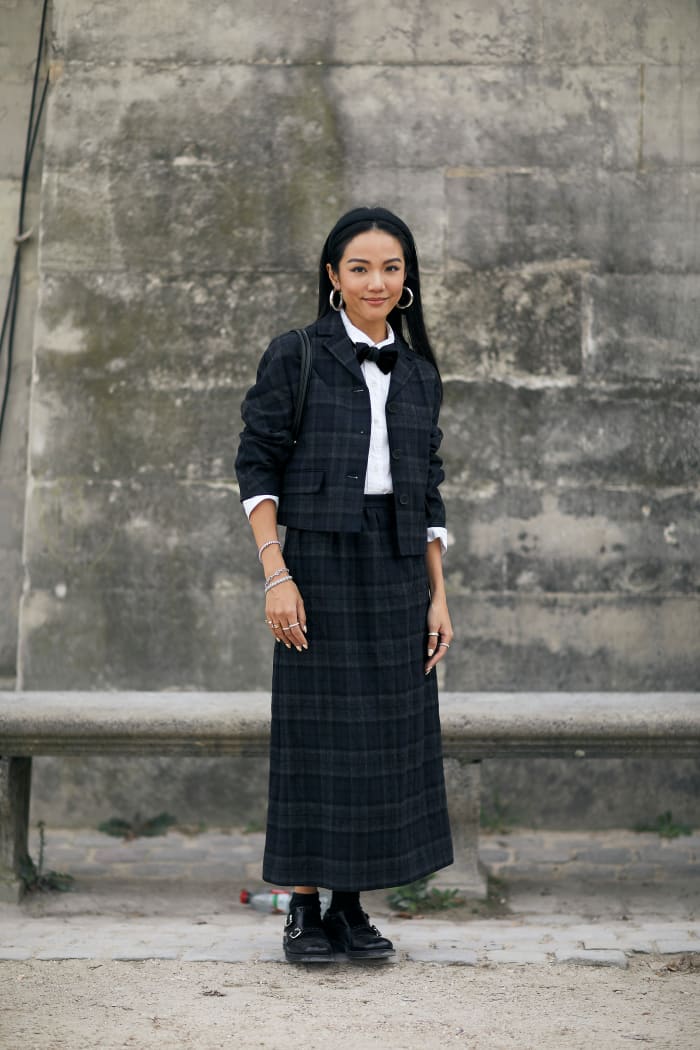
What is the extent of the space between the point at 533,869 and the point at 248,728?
126 cm

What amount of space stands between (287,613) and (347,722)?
12.7 inches

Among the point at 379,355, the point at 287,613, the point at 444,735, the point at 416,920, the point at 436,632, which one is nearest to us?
the point at 287,613

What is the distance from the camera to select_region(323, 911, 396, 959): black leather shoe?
3.55 metres

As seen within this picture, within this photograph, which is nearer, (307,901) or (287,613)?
(287,613)

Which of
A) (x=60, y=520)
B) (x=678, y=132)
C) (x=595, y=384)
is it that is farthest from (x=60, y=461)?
(x=678, y=132)

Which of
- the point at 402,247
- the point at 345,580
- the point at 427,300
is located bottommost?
the point at 345,580

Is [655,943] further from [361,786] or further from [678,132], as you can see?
[678,132]

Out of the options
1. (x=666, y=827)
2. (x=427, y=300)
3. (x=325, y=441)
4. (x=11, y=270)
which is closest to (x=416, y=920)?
(x=666, y=827)

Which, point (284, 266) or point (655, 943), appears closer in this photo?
point (655, 943)

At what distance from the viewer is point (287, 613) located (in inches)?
134

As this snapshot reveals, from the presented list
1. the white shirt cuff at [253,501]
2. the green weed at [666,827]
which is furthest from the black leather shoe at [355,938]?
the green weed at [666,827]

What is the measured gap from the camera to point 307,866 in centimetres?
349

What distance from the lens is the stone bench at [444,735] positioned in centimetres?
429

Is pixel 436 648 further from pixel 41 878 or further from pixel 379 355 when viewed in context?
pixel 41 878
